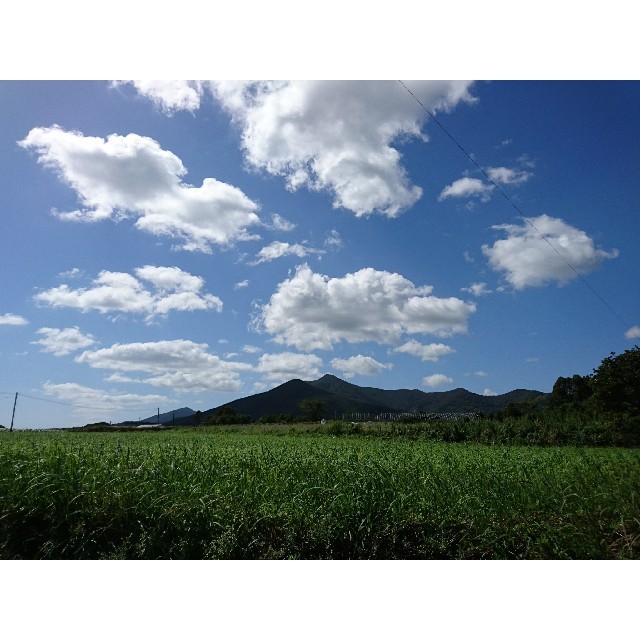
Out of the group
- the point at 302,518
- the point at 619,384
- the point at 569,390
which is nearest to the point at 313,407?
the point at 569,390

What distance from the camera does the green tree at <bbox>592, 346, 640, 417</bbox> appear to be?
22.4 m

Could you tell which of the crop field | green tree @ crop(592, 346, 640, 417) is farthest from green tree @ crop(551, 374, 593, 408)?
the crop field

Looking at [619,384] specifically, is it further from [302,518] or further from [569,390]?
[302,518]

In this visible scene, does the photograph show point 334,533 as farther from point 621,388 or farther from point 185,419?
point 185,419

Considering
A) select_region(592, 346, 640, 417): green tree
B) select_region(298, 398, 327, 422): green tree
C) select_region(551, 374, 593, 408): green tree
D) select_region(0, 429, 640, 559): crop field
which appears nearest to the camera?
select_region(0, 429, 640, 559): crop field

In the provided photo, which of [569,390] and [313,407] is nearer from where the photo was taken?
[569,390]

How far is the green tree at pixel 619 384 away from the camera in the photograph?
22438 mm

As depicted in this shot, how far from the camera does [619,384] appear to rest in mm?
22922

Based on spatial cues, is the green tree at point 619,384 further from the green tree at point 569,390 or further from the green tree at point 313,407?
the green tree at point 313,407

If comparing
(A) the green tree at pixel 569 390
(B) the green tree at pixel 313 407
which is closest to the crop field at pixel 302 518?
(A) the green tree at pixel 569 390

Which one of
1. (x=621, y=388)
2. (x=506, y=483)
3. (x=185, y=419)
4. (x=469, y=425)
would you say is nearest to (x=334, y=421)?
(x=469, y=425)

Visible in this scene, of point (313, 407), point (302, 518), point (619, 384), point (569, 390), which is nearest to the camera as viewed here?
point (302, 518)

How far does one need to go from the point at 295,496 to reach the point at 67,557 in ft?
8.61

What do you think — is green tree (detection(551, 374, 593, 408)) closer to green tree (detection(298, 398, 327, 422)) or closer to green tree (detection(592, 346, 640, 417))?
green tree (detection(592, 346, 640, 417))
